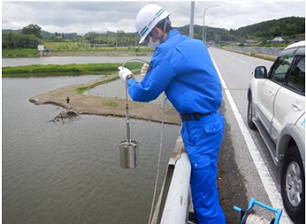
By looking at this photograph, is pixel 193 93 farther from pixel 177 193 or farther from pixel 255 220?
pixel 255 220

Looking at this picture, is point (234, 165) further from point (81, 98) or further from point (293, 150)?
point (81, 98)

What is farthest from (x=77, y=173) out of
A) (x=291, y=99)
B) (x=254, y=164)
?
(x=291, y=99)

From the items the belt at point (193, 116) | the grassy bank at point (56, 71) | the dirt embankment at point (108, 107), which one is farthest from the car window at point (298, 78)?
the grassy bank at point (56, 71)

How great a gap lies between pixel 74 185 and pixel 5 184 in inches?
93.2

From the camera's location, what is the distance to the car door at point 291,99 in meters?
2.77

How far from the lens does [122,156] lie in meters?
3.08

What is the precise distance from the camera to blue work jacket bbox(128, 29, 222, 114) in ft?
6.79

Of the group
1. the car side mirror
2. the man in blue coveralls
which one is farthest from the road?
the car side mirror

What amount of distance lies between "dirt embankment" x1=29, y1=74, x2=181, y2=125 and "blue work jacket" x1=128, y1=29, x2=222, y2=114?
10238 mm

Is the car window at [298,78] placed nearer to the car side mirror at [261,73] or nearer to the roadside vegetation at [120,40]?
the car side mirror at [261,73]

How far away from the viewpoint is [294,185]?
8.85 feet

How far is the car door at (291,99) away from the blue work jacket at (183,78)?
3.53 ft

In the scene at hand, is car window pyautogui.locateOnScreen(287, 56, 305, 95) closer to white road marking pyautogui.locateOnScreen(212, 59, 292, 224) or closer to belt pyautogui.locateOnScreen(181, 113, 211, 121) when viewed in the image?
white road marking pyautogui.locateOnScreen(212, 59, 292, 224)

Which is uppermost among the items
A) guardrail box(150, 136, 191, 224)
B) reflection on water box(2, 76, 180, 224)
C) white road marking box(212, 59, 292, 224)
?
guardrail box(150, 136, 191, 224)
